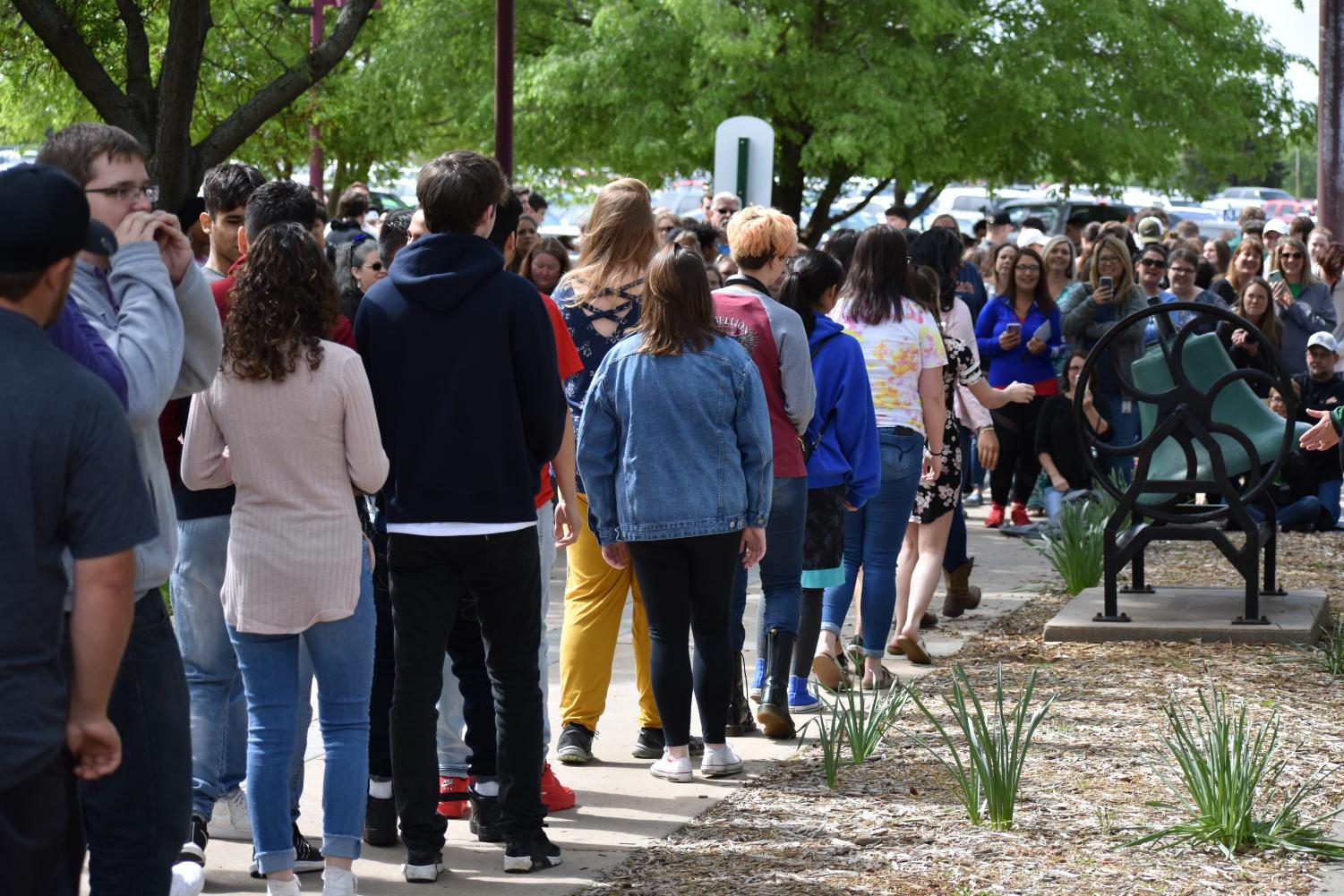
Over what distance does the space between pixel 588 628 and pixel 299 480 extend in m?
1.93

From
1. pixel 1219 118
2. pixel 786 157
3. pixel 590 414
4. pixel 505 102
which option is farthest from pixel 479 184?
pixel 1219 118

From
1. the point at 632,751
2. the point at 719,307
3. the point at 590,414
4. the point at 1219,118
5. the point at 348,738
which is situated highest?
the point at 1219,118

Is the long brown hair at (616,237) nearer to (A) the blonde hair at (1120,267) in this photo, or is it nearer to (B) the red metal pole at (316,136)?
(A) the blonde hair at (1120,267)

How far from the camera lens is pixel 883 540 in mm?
6992

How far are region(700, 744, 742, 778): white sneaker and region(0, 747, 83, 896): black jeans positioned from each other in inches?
119

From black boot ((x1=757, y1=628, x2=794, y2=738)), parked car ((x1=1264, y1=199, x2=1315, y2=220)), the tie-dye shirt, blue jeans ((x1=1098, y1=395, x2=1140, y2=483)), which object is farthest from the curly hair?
parked car ((x1=1264, y1=199, x2=1315, y2=220))

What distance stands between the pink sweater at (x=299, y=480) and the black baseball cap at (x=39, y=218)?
1.34m

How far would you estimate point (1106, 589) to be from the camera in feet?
26.1

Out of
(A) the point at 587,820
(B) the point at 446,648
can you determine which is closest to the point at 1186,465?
(A) the point at 587,820

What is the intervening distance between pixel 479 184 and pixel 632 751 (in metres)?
2.40

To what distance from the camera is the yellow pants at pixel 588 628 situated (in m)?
5.93

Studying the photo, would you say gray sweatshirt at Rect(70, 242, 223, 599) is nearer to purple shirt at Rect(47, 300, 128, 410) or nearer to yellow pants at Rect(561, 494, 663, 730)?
purple shirt at Rect(47, 300, 128, 410)

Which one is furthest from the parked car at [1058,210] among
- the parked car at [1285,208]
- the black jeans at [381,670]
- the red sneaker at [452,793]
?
the black jeans at [381,670]

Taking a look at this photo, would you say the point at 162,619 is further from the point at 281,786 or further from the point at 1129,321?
the point at 1129,321
